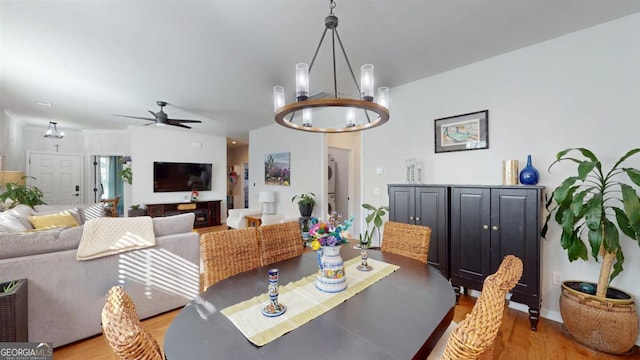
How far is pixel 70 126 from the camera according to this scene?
615 centimetres

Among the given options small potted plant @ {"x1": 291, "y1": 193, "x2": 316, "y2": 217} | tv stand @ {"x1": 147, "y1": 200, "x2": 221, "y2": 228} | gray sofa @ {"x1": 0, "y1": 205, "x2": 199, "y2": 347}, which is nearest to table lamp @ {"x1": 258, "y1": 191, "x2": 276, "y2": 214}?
small potted plant @ {"x1": 291, "y1": 193, "x2": 316, "y2": 217}

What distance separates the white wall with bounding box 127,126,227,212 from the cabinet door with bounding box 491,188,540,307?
6.61 m

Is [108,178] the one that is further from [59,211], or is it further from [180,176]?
[59,211]

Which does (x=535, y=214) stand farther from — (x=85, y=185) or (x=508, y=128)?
(x=85, y=185)

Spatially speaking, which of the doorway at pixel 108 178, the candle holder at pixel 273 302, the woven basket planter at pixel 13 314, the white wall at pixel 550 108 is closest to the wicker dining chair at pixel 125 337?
the candle holder at pixel 273 302

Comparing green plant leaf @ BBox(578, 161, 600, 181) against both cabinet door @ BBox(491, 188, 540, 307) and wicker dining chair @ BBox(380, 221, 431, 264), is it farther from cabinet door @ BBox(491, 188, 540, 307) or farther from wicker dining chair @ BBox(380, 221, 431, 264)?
wicker dining chair @ BBox(380, 221, 431, 264)

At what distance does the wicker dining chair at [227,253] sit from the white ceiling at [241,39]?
1.69 metres

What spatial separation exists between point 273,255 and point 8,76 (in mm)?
4310

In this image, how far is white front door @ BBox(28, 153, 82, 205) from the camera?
608cm

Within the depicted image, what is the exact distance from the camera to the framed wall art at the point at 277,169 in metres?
5.71

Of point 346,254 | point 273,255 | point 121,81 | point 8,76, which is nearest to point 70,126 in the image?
point 8,76

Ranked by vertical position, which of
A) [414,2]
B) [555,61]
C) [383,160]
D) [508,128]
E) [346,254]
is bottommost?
[346,254]

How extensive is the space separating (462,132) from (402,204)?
1.06 meters

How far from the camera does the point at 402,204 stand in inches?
118
